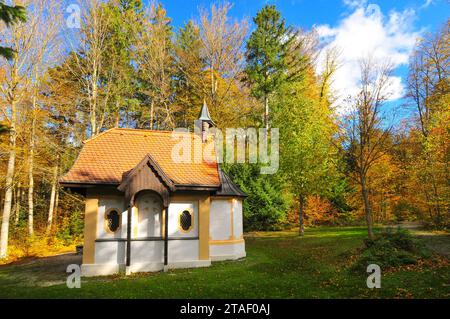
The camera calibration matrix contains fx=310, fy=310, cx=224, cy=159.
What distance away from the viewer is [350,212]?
31.5 m

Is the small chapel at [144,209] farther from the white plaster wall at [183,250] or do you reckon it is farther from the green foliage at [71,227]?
→ the green foliage at [71,227]

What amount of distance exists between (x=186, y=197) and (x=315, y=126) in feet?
45.5

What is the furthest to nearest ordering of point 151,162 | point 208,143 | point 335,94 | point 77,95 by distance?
point 335,94, point 77,95, point 208,143, point 151,162

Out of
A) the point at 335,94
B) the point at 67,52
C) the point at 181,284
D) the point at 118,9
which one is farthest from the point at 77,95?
the point at 335,94

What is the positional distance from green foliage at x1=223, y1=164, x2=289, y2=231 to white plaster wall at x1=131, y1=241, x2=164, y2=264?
12.9m

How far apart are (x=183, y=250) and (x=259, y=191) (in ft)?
42.2

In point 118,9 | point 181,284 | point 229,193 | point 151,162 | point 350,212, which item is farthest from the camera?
point 350,212

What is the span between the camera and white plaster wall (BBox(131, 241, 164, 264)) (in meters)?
13.6

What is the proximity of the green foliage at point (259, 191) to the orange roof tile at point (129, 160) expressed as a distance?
925cm

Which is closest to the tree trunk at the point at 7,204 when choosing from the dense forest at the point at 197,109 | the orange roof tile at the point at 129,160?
the dense forest at the point at 197,109

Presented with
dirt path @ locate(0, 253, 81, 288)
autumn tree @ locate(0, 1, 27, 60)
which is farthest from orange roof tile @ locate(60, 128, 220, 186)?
autumn tree @ locate(0, 1, 27, 60)

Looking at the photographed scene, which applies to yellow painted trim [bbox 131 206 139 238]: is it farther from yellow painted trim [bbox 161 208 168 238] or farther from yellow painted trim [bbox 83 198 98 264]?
yellow painted trim [bbox 83 198 98 264]

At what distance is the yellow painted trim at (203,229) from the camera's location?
14461mm

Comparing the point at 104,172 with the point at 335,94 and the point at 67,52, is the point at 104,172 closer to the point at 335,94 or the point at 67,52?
the point at 67,52
